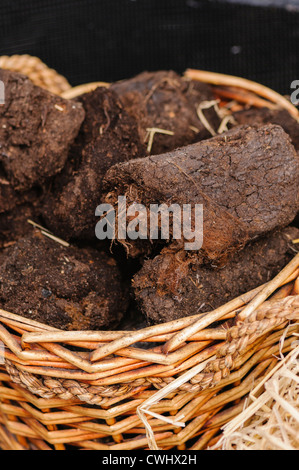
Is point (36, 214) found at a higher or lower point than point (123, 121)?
lower

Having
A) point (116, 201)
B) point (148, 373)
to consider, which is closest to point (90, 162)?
point (116, 201)

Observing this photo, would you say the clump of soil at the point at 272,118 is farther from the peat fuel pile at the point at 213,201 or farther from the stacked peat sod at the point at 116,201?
the peat fuel pile at the point at 213,201

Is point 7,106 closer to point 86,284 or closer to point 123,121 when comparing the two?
point 123,121

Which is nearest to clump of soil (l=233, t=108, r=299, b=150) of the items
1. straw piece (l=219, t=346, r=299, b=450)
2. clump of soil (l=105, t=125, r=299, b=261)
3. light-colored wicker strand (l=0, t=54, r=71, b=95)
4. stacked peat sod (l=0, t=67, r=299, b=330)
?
stacked peat sod (l=0, t=67, r=299, b=330)

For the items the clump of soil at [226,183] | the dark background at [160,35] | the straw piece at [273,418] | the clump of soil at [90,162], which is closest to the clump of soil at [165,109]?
the clump of soil at [90,162]

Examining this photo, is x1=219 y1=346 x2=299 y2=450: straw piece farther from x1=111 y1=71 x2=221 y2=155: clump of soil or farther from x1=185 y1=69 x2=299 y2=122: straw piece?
x1=185 y1=69 x2=299 y2=122: straw piece
